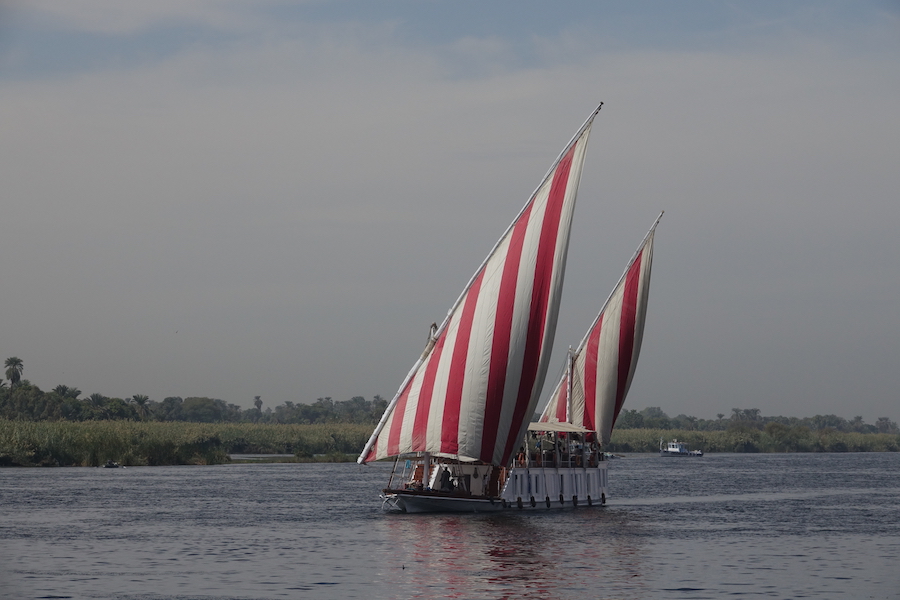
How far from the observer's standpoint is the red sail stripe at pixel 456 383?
5212 centimetres

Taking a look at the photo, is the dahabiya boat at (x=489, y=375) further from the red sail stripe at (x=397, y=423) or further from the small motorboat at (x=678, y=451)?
the small motorboat at (x=678, y=451)

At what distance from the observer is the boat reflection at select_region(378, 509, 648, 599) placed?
35.5 meters

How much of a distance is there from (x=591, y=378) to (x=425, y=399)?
18.5m

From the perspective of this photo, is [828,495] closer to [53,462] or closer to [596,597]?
[596,597]

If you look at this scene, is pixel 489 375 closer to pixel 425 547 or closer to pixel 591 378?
pixel 425 547

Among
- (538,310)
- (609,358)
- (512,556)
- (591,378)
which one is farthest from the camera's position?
(591,378)

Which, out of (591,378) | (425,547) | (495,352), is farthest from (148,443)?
(425,547)

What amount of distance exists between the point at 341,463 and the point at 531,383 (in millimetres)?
99407

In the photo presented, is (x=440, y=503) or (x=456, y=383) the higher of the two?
(x=456, y=383)

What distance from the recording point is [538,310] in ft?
173

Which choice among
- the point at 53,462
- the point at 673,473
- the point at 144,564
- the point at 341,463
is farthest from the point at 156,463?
the point at 144,564

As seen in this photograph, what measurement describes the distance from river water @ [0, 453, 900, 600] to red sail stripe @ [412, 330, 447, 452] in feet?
12.0

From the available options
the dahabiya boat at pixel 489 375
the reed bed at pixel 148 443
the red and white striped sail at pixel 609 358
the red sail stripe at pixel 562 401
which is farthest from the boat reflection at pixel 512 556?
the reed bed at pixel 148 443

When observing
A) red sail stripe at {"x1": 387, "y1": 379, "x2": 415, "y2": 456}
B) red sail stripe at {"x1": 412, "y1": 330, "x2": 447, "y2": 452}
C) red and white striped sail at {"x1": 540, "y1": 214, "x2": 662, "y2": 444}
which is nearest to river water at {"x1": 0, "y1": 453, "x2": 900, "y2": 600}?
red sail stripe at {"x1": 387, "y1": 379, "x2": 415, "y2": 456}
